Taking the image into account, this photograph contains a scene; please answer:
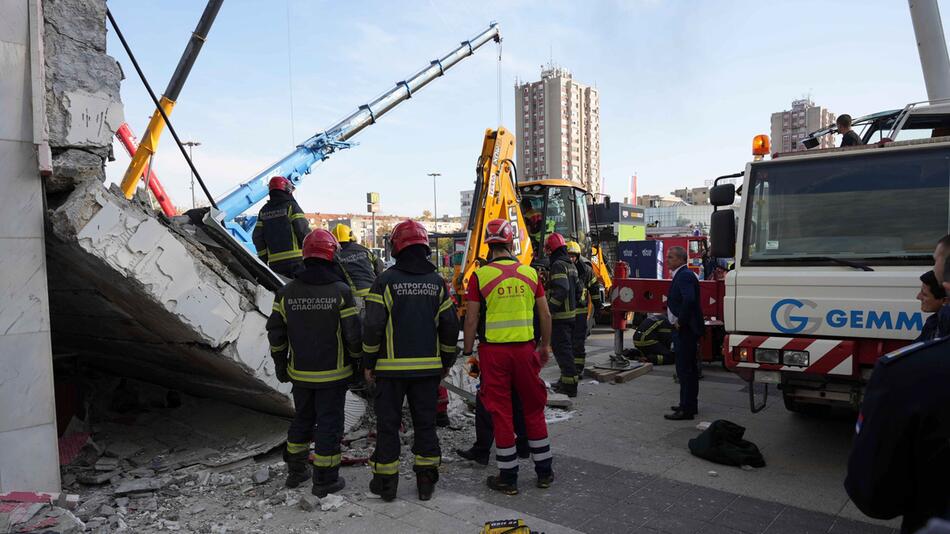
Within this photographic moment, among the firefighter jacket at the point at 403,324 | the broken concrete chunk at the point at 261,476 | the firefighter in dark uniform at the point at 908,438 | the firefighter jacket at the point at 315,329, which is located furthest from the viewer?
the broken concrete chunk at the point at 261,476

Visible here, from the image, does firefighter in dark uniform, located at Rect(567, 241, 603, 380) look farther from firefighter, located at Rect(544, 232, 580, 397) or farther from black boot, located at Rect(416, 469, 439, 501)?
black boot, located at Rect(416, 469, 439, 501)

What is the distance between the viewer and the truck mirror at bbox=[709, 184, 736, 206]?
4.82 m

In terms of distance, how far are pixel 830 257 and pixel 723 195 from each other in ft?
3.03

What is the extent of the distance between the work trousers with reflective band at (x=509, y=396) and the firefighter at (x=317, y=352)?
1.02 m

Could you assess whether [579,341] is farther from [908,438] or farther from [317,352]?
[908,438]

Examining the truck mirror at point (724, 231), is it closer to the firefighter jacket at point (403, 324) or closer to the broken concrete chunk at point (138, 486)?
the firefighter jacket at point (403, 324)

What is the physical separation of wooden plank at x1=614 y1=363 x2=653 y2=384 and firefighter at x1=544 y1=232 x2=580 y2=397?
1.09 m

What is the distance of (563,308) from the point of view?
6.80 m

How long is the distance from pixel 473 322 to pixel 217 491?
7.44 feet

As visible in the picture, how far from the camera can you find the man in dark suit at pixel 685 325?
19.2ft

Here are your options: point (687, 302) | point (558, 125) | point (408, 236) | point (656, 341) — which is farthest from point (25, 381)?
point (558, 125)

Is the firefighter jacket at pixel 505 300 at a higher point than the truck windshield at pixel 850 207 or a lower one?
lower

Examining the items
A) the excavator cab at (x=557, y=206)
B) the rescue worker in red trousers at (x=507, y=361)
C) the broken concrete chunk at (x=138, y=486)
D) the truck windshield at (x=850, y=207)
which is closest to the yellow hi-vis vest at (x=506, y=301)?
the rescue worker in red trousers at (x=507, y=361)

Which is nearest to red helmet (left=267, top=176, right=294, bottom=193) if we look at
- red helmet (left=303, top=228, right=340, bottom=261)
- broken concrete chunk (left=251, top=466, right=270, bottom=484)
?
red helmet (left=303, top=228, right=340, bottom=261)
